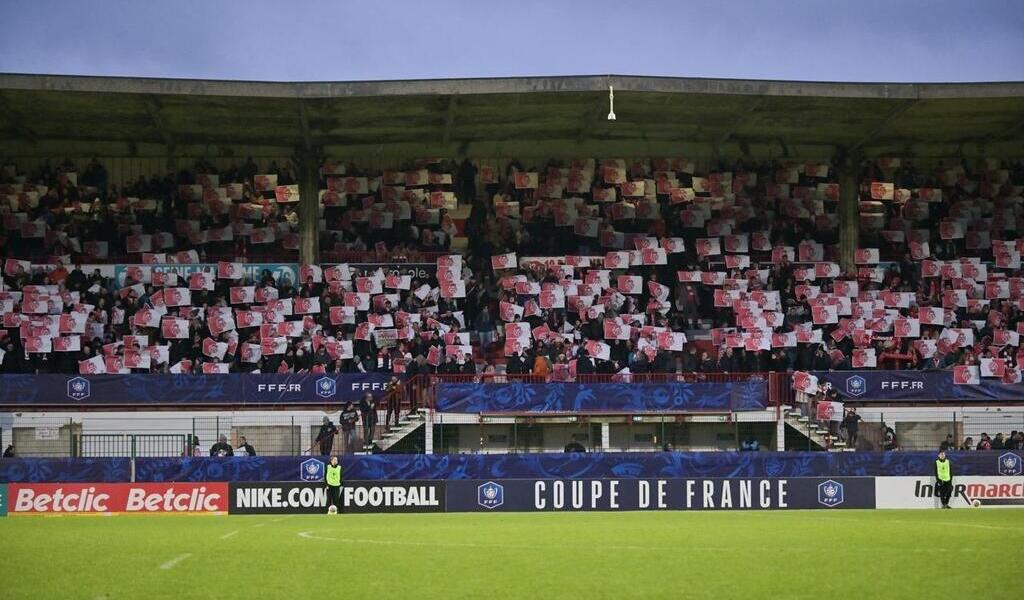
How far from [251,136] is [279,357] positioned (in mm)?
8462

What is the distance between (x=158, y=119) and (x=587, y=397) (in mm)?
16694

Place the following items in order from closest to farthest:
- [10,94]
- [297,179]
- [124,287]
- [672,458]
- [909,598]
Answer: [909,598], [672,458], [10,94], [124,287], [297,179]

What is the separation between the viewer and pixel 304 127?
145 ft

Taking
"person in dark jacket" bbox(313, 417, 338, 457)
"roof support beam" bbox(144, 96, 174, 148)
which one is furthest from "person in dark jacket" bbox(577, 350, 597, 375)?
"roof support beam" bbox(144, 96, 174, 148)

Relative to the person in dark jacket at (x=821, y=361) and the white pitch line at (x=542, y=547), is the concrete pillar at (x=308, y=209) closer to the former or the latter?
the person in dark jacket at (x=821, y=361)

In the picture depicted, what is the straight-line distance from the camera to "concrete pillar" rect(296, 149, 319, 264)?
4559cm

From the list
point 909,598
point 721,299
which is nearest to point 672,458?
point 721,299

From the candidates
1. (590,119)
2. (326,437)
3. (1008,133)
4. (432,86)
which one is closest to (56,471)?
(326,437)

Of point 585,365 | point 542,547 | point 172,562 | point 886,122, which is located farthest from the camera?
point 886,122

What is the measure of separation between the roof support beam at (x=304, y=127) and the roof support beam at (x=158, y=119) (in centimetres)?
444

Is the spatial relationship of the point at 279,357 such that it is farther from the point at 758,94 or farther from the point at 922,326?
the point at 922,326

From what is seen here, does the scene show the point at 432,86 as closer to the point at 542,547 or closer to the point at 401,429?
the point at 401,429

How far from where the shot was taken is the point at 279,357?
42.5 m

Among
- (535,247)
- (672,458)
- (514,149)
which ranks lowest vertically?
(672,458)
